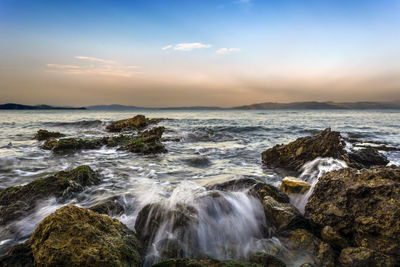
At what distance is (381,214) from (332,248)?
88cm

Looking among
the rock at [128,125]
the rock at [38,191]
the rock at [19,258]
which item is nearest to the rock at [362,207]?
the rock at [19,258]

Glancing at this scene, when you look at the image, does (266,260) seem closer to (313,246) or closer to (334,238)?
(313,246)

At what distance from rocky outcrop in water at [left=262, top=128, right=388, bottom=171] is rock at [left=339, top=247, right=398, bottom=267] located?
16.6 ft

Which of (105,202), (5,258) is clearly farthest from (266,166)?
(5,258)

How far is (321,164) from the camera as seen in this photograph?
289 inches

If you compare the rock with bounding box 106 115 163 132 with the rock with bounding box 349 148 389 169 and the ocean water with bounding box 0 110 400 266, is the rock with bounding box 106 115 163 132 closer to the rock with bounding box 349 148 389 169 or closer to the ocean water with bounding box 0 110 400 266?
the ocean water with bounding box 0 110 400 266

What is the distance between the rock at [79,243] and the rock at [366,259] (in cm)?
278

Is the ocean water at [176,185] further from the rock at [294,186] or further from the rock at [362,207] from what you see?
the rock at [362,207]

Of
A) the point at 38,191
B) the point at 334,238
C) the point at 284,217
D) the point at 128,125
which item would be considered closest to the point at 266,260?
the point at 284,217

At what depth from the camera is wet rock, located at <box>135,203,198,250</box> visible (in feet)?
12.3

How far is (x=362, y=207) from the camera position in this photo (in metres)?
3.54

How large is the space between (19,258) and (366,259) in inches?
169

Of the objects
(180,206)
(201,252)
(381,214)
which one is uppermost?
(381,214)

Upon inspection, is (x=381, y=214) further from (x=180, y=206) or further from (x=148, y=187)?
(x=148, y=187)
